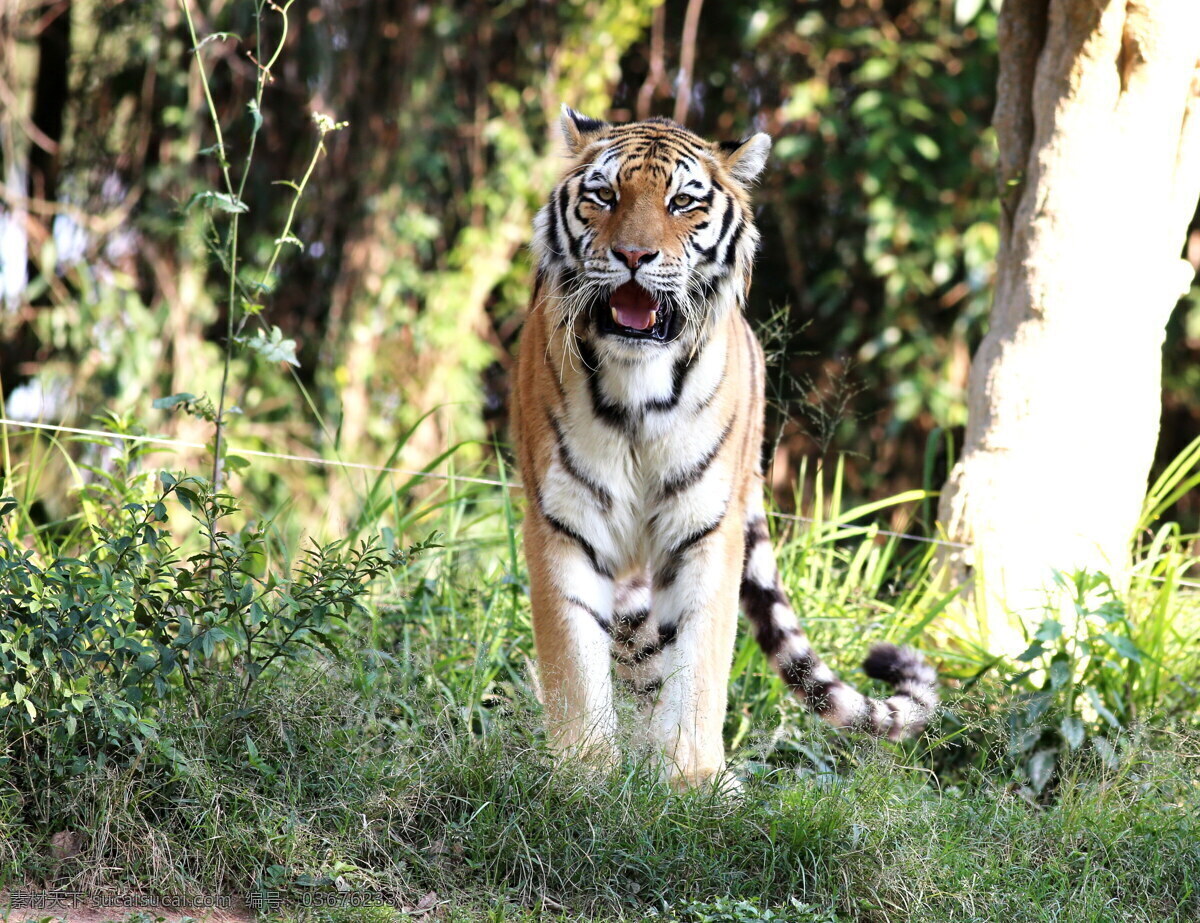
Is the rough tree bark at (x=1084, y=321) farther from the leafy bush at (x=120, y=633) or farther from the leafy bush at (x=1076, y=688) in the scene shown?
the leafy bush at (x=120, y=633)

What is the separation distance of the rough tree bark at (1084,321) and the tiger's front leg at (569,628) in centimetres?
156

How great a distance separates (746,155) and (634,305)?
A: 70 cm

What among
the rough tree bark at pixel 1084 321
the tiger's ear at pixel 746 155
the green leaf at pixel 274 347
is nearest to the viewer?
the green leaf at pixel 274 347

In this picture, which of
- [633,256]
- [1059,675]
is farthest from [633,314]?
[1059,675]

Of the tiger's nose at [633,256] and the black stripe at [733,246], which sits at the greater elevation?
the black stripe at [733,246]

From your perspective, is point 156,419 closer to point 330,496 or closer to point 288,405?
point 288,405

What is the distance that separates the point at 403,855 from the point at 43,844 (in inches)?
28.9

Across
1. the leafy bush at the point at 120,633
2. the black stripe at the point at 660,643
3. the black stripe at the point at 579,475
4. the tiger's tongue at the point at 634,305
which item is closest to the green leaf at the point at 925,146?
the black stripe at the point at 660,643

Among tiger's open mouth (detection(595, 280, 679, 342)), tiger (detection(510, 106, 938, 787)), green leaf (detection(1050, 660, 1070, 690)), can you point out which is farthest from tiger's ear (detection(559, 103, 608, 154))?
green leaf (detection(1050, 660, 1070, 690))

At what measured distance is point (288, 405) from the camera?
8.20m

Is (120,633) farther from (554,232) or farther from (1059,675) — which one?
(1059,675)

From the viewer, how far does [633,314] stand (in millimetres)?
3621

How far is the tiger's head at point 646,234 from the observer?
142 inches

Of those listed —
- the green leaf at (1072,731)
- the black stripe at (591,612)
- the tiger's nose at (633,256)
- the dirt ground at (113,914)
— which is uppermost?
the tiger's nose at (633,256)
